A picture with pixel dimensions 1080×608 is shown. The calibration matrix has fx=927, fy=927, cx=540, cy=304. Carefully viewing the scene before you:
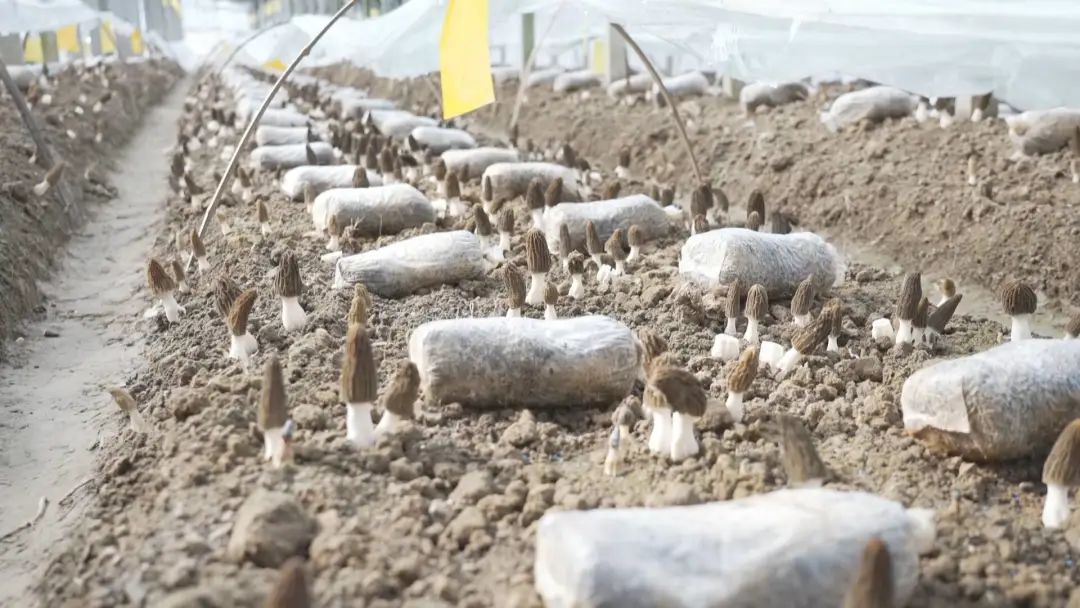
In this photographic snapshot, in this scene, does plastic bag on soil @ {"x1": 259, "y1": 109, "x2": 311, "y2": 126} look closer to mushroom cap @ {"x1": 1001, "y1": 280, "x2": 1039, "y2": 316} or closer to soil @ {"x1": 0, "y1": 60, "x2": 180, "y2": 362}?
soil @ {"x1": 0, "y1": 60, "x2": 180, "y2": 362}

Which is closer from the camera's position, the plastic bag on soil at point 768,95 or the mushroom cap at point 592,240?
the mushroom cap at point 592,240

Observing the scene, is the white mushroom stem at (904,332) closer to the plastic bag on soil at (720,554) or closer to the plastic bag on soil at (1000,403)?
the plastic bag on soil at (1000,403)

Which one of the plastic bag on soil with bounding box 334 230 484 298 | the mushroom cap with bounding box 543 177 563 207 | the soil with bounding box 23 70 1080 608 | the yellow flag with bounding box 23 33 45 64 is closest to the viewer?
the soil with bounding box 23 70 1080 608

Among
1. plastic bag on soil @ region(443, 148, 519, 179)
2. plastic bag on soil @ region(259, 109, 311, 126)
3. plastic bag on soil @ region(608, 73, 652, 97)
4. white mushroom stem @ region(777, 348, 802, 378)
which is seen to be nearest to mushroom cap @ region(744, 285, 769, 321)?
white mushroom stem @ region(777, 348, 802, 378)

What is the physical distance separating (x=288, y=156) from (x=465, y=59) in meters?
3.46

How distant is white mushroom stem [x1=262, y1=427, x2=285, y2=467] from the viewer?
2.86 metres

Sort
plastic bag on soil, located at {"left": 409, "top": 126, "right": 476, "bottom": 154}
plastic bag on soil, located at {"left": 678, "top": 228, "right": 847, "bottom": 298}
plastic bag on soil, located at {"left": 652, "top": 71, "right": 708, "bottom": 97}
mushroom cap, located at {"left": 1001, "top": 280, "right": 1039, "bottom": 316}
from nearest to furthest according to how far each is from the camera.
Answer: mushroom cap, located at {"left": 1001, "top": 280, "right": 1039, "bottom": 316}, plastic bag on soil, located at {"left": 678, "top": 228, "right": 847, "bottom": 298}, plastic bag on soil, located at {"left": 409, "top": 126, "right": 476, "bottom": 154}, plastic bag on soil, located at {"left": 652, "top": 71, "right": 708, "bottom": 97}

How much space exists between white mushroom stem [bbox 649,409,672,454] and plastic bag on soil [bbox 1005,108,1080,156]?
5252 millimetres

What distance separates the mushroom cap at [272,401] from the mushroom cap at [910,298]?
2.72 metres

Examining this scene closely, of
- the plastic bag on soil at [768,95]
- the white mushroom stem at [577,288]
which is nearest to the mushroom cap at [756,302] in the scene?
the white mushroom stem at [577,288]

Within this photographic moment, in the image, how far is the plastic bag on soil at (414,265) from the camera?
15.4 ft

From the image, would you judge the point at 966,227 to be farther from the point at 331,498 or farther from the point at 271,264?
the point at 331,498

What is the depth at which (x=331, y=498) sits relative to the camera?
267 cm

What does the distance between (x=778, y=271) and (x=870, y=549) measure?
9.00 feet
